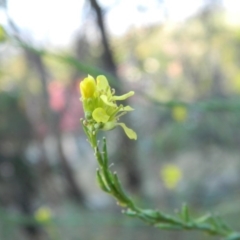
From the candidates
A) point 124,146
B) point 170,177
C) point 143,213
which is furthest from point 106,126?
point 124,146

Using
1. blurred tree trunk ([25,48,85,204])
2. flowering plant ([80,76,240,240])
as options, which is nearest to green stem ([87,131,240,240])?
flowering plant ([80,76,240,240])

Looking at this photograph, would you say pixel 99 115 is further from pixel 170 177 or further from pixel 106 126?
pixel 170 177

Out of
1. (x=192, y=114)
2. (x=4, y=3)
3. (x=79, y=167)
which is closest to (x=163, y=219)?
(x=4, y=3)

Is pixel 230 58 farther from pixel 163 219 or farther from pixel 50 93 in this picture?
pixel 163 219

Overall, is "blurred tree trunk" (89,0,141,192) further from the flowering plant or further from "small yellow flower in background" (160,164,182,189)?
the flowering plant

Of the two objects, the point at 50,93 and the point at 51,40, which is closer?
the point at 51,40

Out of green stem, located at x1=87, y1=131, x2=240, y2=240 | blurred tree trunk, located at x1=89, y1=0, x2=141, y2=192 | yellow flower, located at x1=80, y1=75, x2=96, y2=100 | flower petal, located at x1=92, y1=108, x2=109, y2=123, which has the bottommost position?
green stem, located at x1=87, y1=131, x2=240, y2=240
